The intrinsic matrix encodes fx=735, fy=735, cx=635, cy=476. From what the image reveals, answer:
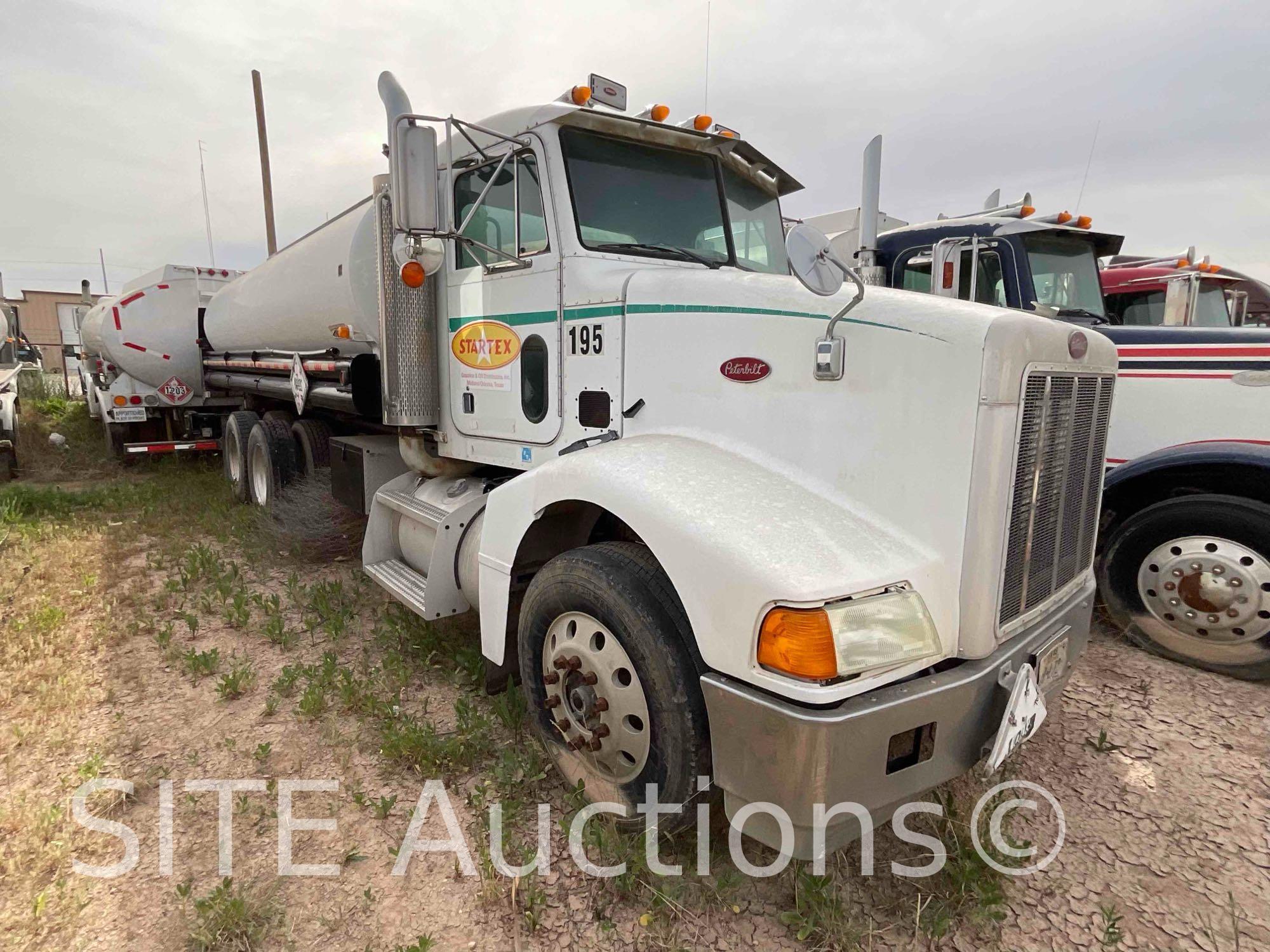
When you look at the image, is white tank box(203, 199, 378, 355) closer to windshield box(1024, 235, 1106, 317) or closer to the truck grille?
the truck grille

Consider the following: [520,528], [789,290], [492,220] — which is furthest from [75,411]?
[789,290]

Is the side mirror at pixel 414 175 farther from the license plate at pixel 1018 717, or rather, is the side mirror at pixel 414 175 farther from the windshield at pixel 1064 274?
the windshield at pixel 1064 274

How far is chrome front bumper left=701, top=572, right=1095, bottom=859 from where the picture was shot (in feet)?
6.40

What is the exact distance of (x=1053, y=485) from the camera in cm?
246

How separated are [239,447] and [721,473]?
21.3 feet

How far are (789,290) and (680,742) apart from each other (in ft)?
5.15

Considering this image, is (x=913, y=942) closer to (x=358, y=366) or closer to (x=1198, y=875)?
(x=1198, y=875)

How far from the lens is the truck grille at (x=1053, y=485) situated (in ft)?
7.44

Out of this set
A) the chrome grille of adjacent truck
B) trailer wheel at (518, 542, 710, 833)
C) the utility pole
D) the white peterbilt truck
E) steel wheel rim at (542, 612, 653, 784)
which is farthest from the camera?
the utility pole

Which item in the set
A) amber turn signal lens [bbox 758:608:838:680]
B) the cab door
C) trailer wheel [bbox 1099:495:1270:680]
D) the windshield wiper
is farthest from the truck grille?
the cab door

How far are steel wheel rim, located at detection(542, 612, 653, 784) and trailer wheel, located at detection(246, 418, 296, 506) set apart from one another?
4.68 metres

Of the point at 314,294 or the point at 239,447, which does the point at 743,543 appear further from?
the point at 239,447

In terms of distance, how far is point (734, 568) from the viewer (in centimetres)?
207

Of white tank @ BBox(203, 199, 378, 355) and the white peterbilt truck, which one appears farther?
white tank @ BBox(203, 199, 378, 355)
